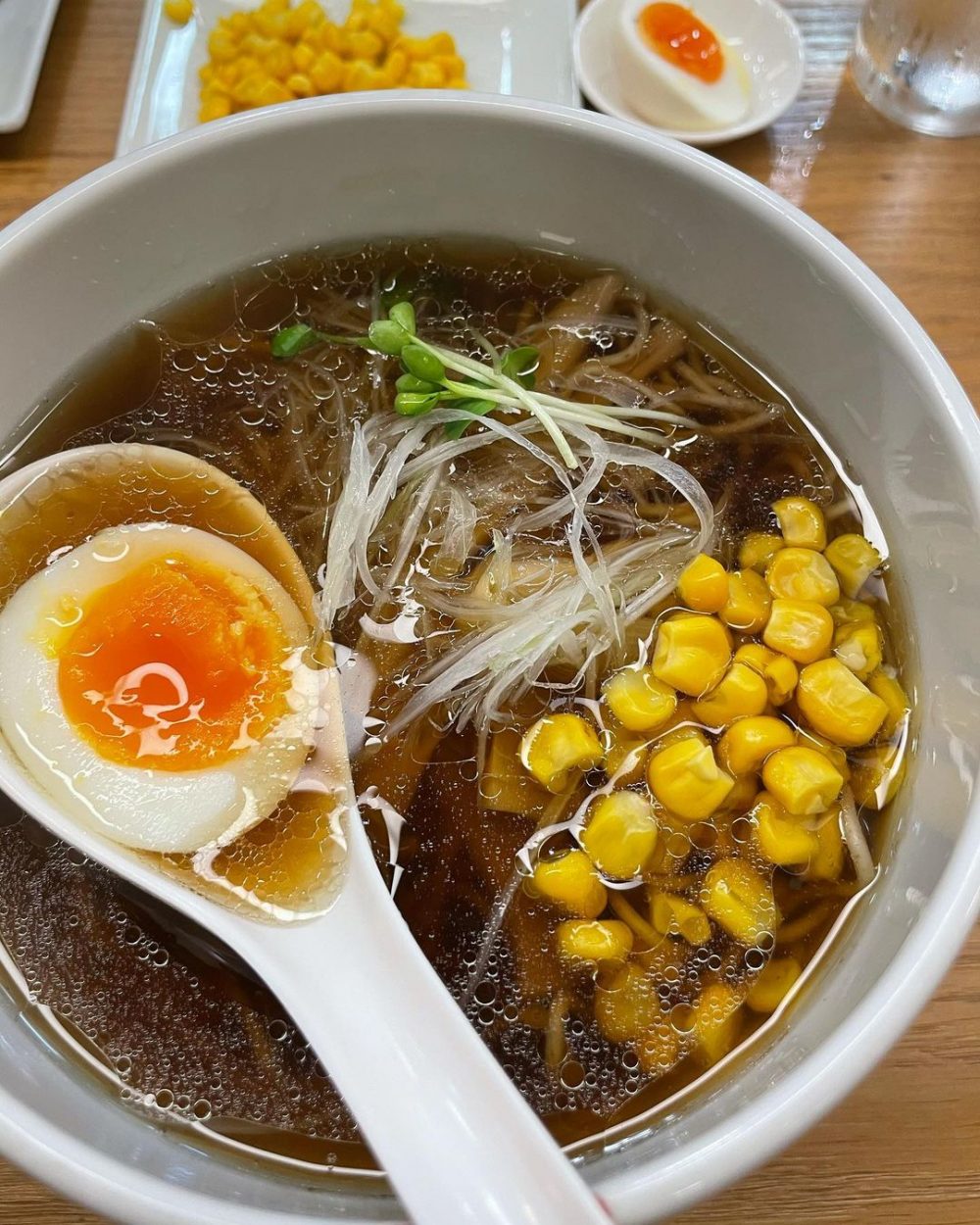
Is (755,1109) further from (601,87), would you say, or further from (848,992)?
(601,87)

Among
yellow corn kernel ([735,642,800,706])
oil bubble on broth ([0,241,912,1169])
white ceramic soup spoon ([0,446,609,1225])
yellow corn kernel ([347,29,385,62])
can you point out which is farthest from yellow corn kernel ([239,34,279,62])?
yellow corn kernel ([735,642,800,706])

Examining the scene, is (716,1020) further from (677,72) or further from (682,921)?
(677,72)

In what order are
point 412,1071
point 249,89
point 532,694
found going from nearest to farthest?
point 412,1071, point 532,694, point 249,89

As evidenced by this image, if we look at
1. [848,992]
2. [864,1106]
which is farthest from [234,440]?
[864,1106]

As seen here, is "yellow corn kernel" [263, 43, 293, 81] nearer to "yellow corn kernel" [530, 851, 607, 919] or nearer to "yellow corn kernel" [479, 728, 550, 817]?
"yellow corn kernel" [479, 728, 550, 817]

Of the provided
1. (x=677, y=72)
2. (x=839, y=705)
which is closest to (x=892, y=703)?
(x=839, y=705)

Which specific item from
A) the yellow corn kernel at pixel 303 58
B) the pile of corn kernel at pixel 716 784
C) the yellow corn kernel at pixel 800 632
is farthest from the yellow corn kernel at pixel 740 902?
the yellow corn kernel at pixel 303 58

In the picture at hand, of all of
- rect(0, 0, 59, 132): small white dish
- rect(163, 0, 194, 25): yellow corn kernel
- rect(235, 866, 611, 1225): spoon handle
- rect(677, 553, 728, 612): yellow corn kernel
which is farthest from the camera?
rect(163, 0, 194, 25): yellow corn kernel
